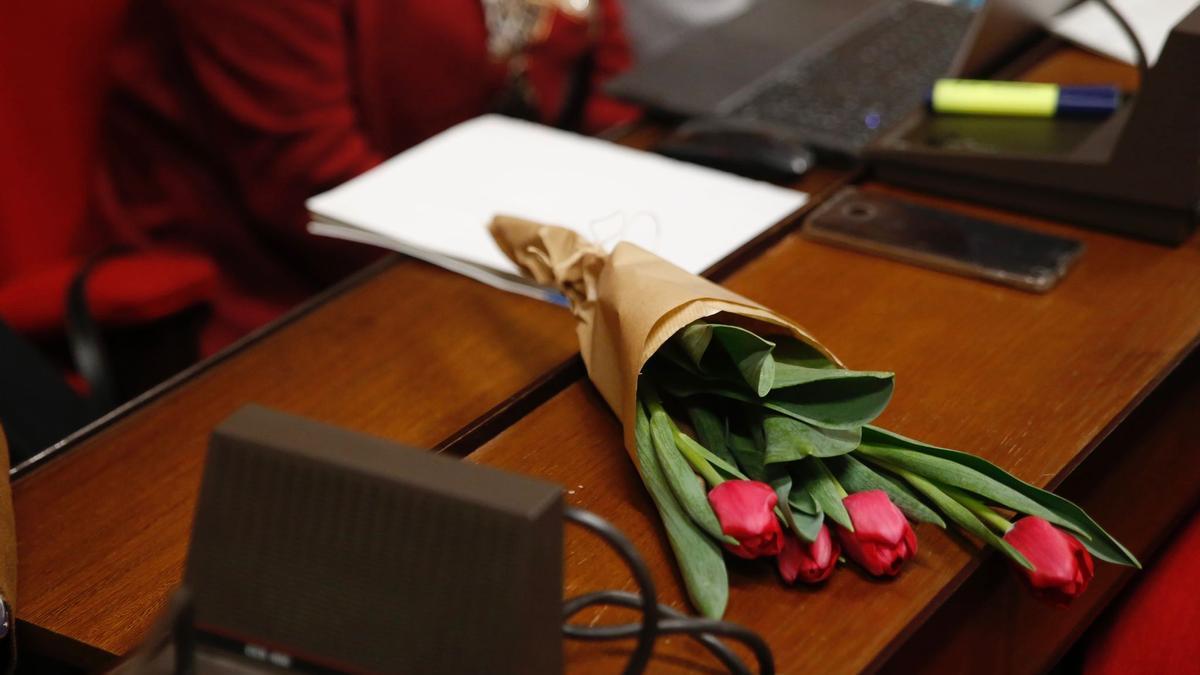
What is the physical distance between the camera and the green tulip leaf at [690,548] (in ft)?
2.13

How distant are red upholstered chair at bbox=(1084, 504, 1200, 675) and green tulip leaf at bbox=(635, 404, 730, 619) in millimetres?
429

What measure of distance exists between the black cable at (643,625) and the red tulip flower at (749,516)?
0.17 feet

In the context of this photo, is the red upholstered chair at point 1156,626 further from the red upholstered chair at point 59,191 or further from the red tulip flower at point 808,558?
the red upholstered chair at point 59,191

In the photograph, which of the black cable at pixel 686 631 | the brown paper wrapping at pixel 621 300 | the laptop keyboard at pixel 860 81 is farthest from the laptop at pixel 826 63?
the black cable at pixel 686 631

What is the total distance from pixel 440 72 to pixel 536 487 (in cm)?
125

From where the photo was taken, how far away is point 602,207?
3.59 ft

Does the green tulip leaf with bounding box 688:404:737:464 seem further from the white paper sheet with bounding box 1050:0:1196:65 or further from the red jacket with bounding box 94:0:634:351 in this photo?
the red jacket with bounding box 94:0:634:351

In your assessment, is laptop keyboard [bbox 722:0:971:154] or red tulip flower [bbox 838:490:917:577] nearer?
red tulip flower [bbox 838:490:917:577]

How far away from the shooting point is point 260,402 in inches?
35.6

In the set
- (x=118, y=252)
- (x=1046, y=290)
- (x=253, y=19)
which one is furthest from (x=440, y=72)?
(x=1046, y=290)

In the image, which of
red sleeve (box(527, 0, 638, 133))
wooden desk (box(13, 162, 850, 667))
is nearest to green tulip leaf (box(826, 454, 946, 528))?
wooden desk (box(13, 162, 850, 667))

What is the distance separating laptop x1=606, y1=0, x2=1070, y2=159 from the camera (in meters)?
1.22

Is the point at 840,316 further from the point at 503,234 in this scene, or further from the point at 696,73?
the point at 696,73

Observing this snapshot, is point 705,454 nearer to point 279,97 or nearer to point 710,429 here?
point 710,429
